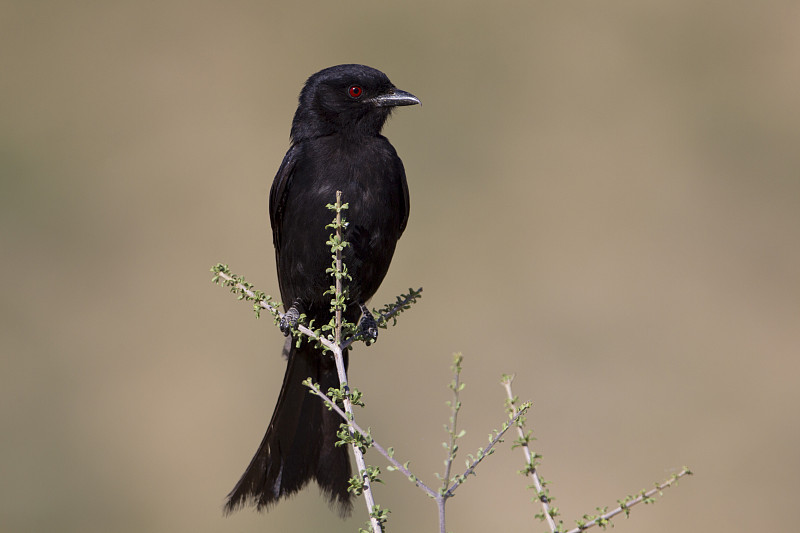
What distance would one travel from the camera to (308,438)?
473 cm

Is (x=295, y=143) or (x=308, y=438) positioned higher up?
(x=295, y=143)

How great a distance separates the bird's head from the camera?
16.4ft

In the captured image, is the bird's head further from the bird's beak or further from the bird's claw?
the bird's claw

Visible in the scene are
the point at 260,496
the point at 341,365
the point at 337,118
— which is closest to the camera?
the point at 341,365

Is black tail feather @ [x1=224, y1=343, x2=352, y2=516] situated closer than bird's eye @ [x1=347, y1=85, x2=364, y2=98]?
Yes

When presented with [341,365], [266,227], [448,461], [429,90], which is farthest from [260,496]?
[429,90]

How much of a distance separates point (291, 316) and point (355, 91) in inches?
52.5

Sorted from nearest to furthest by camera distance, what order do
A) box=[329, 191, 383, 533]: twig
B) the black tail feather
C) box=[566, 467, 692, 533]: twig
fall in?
box=[566, 467, 692, 533]: twig, box=[329, 191, 383, 533]: twig, the black tail feather

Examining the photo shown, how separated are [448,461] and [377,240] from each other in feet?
8.16

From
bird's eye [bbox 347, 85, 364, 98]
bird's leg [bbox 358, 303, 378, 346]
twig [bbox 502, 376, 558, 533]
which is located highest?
bird's eye [bbox 347, 85, 364, 98]

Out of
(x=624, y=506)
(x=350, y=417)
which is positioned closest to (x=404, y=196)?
(x=350, y=417)

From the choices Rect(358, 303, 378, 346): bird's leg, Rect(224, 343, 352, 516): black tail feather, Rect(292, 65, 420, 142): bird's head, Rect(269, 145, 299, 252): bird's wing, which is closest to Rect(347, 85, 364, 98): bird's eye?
Rect(292, 65, 420, 142): bird's head

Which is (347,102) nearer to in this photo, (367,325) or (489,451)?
(367,325)

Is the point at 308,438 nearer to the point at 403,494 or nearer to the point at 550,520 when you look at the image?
the point at 550,520
